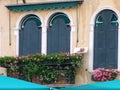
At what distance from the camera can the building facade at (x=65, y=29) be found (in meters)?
15.2

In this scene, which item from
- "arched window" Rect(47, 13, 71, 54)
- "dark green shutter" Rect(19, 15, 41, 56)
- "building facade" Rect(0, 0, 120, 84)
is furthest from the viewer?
"dark green shutter" Rect(19, 15, 41, 56)

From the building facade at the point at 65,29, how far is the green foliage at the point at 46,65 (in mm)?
538

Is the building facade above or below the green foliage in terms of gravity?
above

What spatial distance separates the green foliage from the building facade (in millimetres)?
538

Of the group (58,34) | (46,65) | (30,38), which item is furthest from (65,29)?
(46,65)

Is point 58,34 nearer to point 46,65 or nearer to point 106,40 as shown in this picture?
point 46,65

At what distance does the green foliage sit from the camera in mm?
15047

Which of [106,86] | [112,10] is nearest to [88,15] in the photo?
[112,10]

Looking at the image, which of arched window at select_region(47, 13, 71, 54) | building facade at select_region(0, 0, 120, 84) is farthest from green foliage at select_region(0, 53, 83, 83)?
arched window at select_region(47, 13, 71, 54)

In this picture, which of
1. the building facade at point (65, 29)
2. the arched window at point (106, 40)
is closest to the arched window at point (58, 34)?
the building facade at point (65, 29)

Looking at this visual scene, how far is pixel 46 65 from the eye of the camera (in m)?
15.2

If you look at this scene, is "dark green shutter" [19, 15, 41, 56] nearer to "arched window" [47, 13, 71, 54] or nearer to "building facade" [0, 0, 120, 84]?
"building facade" [0, 0, 120, 84]

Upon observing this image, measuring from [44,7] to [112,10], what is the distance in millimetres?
2316

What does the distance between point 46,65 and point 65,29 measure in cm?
143
